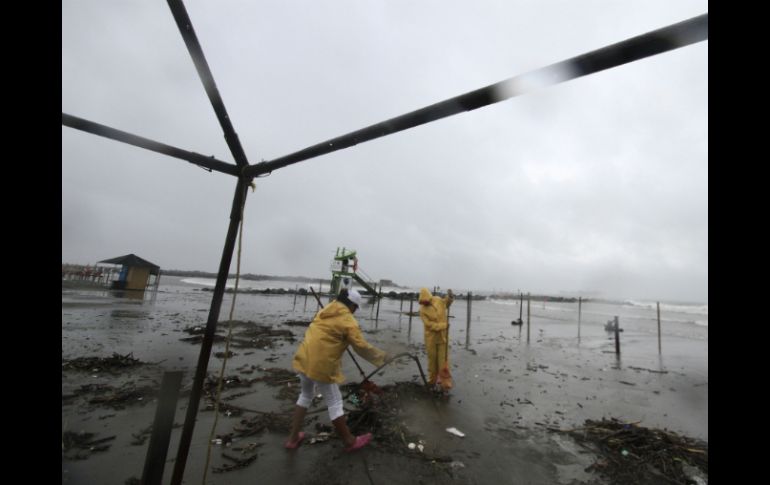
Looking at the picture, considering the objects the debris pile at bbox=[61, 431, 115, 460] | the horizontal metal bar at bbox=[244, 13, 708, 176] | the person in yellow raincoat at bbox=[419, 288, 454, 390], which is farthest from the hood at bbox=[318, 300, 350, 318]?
the debris pile at bbox=[61, 431, 115, 460]

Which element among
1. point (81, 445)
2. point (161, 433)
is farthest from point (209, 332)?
point (81, 445)

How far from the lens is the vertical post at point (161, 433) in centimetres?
220

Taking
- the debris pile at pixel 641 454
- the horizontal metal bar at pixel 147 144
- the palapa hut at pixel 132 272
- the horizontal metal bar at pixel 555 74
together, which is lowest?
the debris pile at pixel 641 454

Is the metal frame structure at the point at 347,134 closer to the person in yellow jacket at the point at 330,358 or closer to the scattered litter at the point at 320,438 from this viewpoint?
the person in yellow jacket at the point at 330,358

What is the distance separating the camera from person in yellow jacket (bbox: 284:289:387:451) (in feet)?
14.0

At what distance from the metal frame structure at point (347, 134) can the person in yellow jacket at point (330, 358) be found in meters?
1.76

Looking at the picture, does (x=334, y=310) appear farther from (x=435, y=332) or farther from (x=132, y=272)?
(x=132, y=272)

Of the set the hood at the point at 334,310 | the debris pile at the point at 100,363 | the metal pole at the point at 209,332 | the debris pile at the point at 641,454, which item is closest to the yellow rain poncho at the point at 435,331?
the debris pile at the point at 641,454
